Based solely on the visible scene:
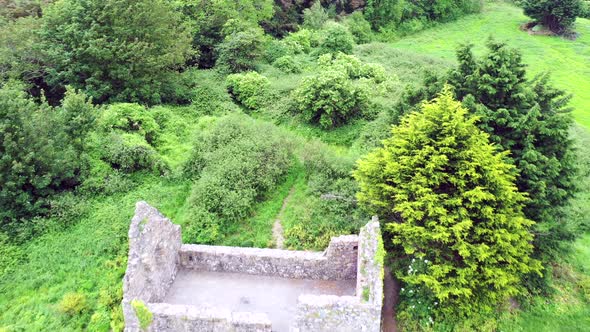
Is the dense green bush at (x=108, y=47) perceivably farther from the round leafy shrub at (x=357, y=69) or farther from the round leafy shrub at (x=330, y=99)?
the round leafy shrub at (x=357, y=69)

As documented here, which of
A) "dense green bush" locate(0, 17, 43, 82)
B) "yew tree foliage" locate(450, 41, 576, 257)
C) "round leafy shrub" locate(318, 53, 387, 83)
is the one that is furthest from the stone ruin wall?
"dense green bush" locate(0, 17, 43, 82)

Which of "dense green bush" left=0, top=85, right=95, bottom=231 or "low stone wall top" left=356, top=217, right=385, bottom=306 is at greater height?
"dense green bush" left=0, top=85, right=95, bottom=231

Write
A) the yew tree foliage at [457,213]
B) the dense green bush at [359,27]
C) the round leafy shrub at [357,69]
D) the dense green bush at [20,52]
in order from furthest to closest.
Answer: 1. the dense green bush at [359,27]
2. the round leafy shrub at [357,69]
3. the dense green bush at [20,52]
4. the yew tree foliage at [457,213]

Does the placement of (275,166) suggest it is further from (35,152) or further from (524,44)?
Answer: (524,44)

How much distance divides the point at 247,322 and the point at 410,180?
21.0 feet

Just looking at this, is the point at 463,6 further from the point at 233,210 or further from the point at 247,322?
the point at 247,322

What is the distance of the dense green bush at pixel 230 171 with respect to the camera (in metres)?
16.3

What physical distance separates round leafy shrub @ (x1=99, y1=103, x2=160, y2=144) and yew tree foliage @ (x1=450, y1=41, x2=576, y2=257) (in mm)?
14204

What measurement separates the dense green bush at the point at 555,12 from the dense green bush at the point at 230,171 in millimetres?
33413

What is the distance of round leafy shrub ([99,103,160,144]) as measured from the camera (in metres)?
20.5

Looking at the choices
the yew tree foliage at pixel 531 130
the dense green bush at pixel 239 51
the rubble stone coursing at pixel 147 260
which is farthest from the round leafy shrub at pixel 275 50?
the rubble stone coursing at pixel 147 260

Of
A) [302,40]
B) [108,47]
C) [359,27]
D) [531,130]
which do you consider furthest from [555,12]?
[108,47]

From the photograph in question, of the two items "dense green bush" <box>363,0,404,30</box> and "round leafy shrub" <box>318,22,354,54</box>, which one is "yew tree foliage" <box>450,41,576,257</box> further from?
"dense green bush" <box>363,0,404,30</box>

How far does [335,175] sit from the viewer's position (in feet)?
59.0
